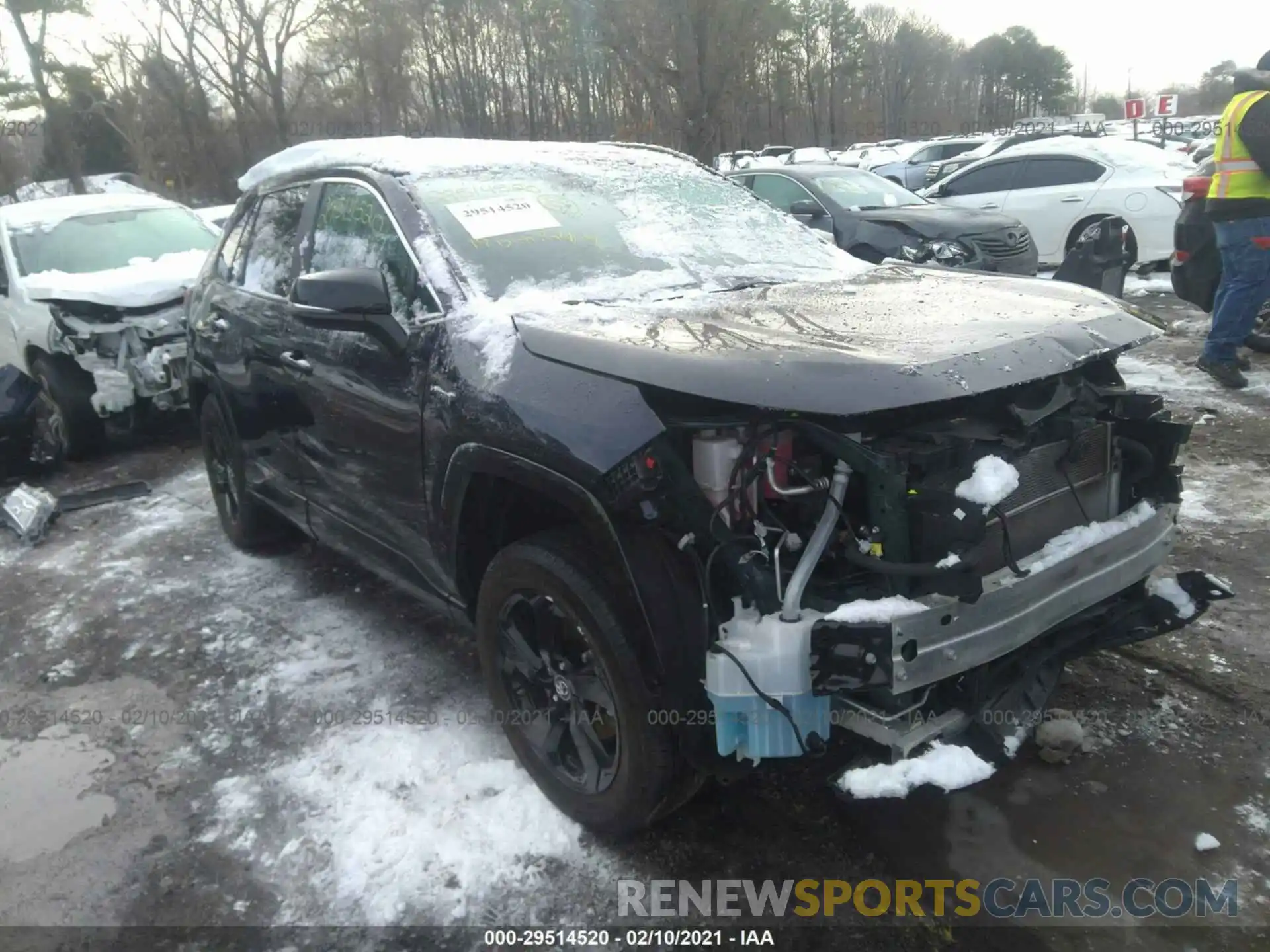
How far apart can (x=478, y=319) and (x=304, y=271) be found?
134cm

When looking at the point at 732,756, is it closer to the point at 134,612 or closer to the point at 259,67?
the point at 134,612

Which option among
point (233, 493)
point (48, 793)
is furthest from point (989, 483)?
point (233, 493)

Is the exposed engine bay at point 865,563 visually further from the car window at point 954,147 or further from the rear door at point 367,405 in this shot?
the car window at point 954,147

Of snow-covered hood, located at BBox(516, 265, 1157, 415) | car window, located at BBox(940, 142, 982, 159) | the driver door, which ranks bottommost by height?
snow-covered hood, located at BBox(516, 265, 1157, 415)

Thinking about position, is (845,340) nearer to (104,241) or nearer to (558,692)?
(558,692)

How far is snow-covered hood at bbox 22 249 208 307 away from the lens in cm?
676

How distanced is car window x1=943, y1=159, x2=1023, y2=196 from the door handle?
10309mm

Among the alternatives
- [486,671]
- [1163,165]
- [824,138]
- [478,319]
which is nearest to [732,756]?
[486,671]

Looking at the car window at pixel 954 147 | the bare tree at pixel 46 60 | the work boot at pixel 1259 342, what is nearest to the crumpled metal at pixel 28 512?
the work boot at pixel 1259 342

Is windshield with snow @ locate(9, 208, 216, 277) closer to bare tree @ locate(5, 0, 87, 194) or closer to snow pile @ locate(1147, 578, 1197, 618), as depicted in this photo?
snow pile @ locate(1147, 578, 1197, 618)

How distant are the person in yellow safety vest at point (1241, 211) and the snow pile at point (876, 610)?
539 centimetres

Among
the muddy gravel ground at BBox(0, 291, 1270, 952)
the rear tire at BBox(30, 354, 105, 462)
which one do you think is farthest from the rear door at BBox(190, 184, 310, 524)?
the rear tire at BBox(30, 354, 105, 462)

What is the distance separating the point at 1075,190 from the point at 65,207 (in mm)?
10613

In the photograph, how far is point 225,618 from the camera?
4.38 meters
